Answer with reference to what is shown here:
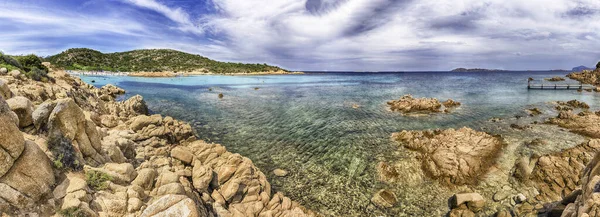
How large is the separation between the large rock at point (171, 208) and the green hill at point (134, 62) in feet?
521

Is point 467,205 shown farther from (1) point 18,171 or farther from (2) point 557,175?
(1) point 18,171

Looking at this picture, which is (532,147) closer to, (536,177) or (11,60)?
(536,177)

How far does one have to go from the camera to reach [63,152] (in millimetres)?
9430

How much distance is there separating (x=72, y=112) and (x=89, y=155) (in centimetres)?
206

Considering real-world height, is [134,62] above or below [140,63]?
above

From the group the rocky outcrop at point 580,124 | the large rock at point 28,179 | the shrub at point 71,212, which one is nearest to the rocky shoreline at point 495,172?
the rocky outcrop at point 580,124

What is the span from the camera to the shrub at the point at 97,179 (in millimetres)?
9172

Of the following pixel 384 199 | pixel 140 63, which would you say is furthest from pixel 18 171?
pixel 140 63

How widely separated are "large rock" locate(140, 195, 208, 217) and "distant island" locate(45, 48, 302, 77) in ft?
455

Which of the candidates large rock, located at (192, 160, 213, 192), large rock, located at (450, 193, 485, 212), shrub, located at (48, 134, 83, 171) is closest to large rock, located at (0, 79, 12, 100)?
shrub, located at (48, 134, 83, 171)

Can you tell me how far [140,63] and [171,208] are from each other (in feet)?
627

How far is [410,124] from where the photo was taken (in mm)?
32750

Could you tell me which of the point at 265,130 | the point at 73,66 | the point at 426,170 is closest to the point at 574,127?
the point at 426,170

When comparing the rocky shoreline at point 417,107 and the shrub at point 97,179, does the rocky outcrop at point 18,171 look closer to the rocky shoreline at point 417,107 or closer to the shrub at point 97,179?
the shrub at point 97,179
